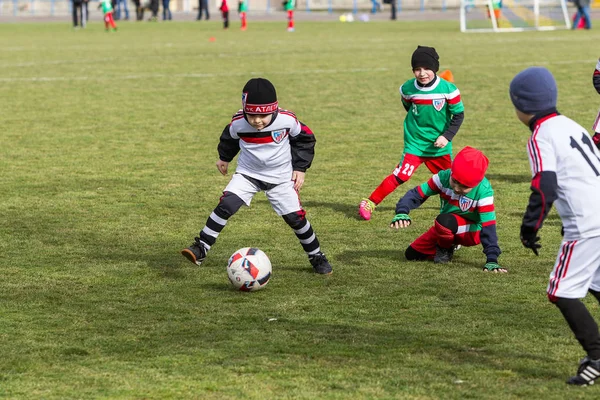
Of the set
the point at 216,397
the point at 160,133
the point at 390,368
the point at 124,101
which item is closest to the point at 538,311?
the point at 390,368

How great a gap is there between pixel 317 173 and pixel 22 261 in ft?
16.0

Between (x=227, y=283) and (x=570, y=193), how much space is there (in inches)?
130

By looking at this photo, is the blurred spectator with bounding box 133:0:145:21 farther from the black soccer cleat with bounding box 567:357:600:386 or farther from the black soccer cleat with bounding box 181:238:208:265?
the black soccer cleat with bounding box 567:357:600:386

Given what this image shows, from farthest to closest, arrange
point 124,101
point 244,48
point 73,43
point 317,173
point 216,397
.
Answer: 1. point 73,43
2. point 244,48
3. point 124,101
4. point 317,173
5. point 216,397

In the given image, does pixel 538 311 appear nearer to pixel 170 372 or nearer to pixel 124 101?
pixel 170 372

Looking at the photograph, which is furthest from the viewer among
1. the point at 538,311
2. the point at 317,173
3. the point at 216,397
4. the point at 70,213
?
the point at 317,173

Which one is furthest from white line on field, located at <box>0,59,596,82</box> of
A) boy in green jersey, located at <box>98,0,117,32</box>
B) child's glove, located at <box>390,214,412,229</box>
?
boy in green jersey, located at <box>98,0,117,32</box>

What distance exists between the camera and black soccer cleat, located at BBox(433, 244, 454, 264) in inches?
329

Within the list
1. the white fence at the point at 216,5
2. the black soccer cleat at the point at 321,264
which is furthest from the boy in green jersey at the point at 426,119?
the white fence at the point at 216,5

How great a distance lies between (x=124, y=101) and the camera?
65.4ft

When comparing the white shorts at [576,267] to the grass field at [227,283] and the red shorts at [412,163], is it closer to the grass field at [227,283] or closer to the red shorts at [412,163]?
the grass field at [227,283]

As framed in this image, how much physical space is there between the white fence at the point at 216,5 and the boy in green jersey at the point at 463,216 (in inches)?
2371

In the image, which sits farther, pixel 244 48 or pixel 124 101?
pixel 244 48

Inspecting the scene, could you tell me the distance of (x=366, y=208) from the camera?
402 inches
